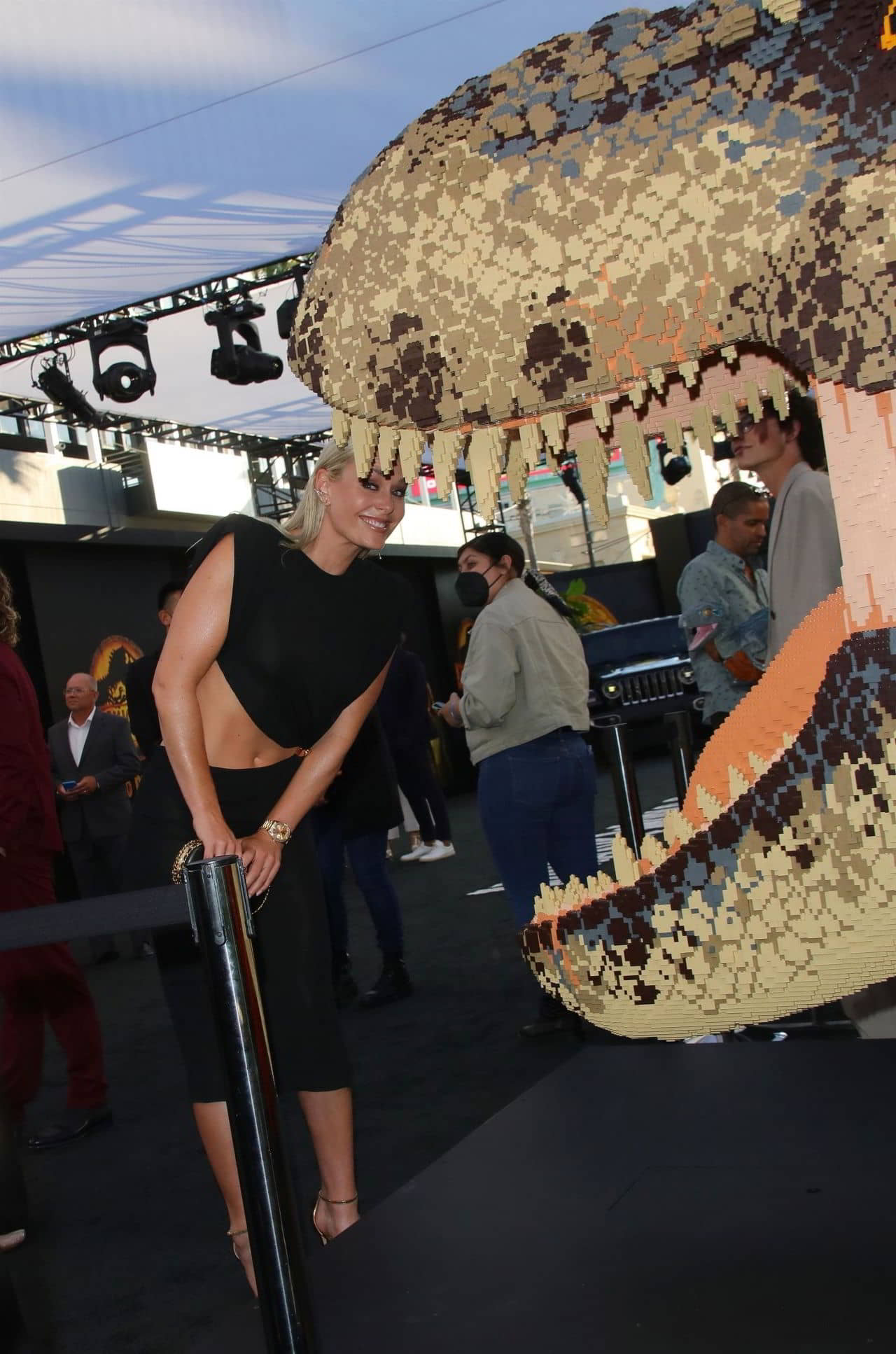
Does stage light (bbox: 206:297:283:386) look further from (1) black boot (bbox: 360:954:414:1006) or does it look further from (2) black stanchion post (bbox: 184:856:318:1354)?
(2) black stanchion post (bbox: 184:856:318:1354)

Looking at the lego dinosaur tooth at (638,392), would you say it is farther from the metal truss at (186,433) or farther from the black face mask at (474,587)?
the metal truss at (186,433)

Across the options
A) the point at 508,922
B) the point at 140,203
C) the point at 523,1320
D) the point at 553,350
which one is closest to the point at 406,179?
the point at 553,350

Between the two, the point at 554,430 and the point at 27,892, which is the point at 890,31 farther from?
the point at 27,892

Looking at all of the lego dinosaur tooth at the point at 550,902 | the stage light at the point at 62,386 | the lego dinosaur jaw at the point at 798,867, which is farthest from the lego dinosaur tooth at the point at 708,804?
the stage light at the point at 62,386

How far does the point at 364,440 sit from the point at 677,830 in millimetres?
281

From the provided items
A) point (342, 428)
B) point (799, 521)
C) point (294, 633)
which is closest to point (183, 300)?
point (294, 633)

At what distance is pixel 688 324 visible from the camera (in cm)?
60

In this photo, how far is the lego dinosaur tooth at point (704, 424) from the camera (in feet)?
2.14

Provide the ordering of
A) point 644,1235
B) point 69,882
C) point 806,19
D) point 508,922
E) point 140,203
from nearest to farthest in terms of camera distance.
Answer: point 806,19 < point 644,1235 < point 508,922 < point 140,203 < point 69,882

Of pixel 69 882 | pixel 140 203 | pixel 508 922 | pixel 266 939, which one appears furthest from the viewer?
pixel 69 882

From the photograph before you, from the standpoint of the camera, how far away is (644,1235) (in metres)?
1.13

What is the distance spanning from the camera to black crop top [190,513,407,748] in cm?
160

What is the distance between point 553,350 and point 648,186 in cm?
9

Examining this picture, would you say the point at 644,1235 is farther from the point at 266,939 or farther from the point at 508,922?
the point at 508,922
